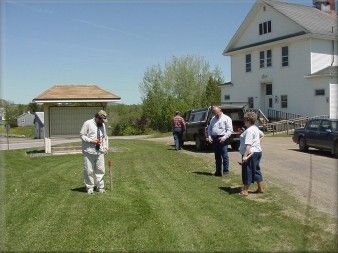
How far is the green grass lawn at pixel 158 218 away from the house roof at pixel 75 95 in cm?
910

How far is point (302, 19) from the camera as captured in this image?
3838cm

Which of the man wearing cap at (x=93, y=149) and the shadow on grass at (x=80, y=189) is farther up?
the man wearing cap at (x=93, y=149)

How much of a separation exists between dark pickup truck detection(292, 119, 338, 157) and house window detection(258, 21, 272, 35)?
20.7 metres

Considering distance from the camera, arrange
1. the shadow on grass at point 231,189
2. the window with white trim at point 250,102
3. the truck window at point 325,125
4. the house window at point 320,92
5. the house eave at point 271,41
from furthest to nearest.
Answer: the window with white trim at point 250,102 → the house eave at point 271,41 → the house window at point 320,92 → the truck window at point 325,125 → the shadow on grass at point 231,189

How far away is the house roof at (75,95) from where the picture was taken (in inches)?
870

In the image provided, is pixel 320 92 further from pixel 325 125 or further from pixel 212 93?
pixel 212 93

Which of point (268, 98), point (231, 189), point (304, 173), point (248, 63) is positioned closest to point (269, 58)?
point (248, 63)

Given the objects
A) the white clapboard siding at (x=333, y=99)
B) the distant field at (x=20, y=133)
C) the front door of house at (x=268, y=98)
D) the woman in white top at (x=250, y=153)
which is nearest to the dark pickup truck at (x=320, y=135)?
the woman in white top at (x=250, y=153)

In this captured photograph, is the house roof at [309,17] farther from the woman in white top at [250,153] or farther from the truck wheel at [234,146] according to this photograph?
the woman in white top at [250,153]

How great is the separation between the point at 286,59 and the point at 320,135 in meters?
19.8

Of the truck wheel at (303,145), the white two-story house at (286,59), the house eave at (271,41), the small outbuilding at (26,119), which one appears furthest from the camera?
the small outbuilding at (26,119)

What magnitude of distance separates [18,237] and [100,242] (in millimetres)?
1355

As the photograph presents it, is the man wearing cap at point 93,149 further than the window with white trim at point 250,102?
No

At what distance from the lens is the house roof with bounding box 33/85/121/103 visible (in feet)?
72.5
